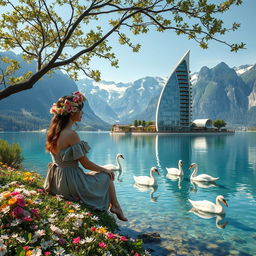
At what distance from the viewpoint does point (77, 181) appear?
619cm

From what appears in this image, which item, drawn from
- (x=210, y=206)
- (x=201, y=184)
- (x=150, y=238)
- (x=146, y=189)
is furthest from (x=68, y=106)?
(x=201, y=184)

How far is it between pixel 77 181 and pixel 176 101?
141239 mm

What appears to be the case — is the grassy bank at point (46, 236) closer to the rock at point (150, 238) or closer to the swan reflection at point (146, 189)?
the rock at point (150, 238)

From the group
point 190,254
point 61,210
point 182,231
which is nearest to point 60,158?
point 61,210

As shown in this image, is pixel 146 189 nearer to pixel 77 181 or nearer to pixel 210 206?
pixel 210 206

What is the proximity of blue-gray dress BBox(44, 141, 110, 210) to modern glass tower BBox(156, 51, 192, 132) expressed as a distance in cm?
13612

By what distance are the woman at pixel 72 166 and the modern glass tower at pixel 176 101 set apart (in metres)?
136

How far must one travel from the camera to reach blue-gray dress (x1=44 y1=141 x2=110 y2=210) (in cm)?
612

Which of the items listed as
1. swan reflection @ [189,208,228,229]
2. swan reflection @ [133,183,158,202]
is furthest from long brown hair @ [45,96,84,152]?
swan reflection @ [133,183,158,202]

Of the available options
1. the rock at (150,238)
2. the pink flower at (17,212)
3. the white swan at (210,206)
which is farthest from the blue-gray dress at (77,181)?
the white swan at (210,206)

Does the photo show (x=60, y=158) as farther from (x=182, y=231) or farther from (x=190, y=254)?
(x=182, y=231)

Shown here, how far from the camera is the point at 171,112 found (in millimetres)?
143000

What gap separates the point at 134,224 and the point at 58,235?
602 cm

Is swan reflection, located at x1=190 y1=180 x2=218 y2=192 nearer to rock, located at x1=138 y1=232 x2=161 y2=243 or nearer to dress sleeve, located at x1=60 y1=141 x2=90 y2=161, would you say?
rock, located at x1=138 y1=232 x2=161 y2=243
